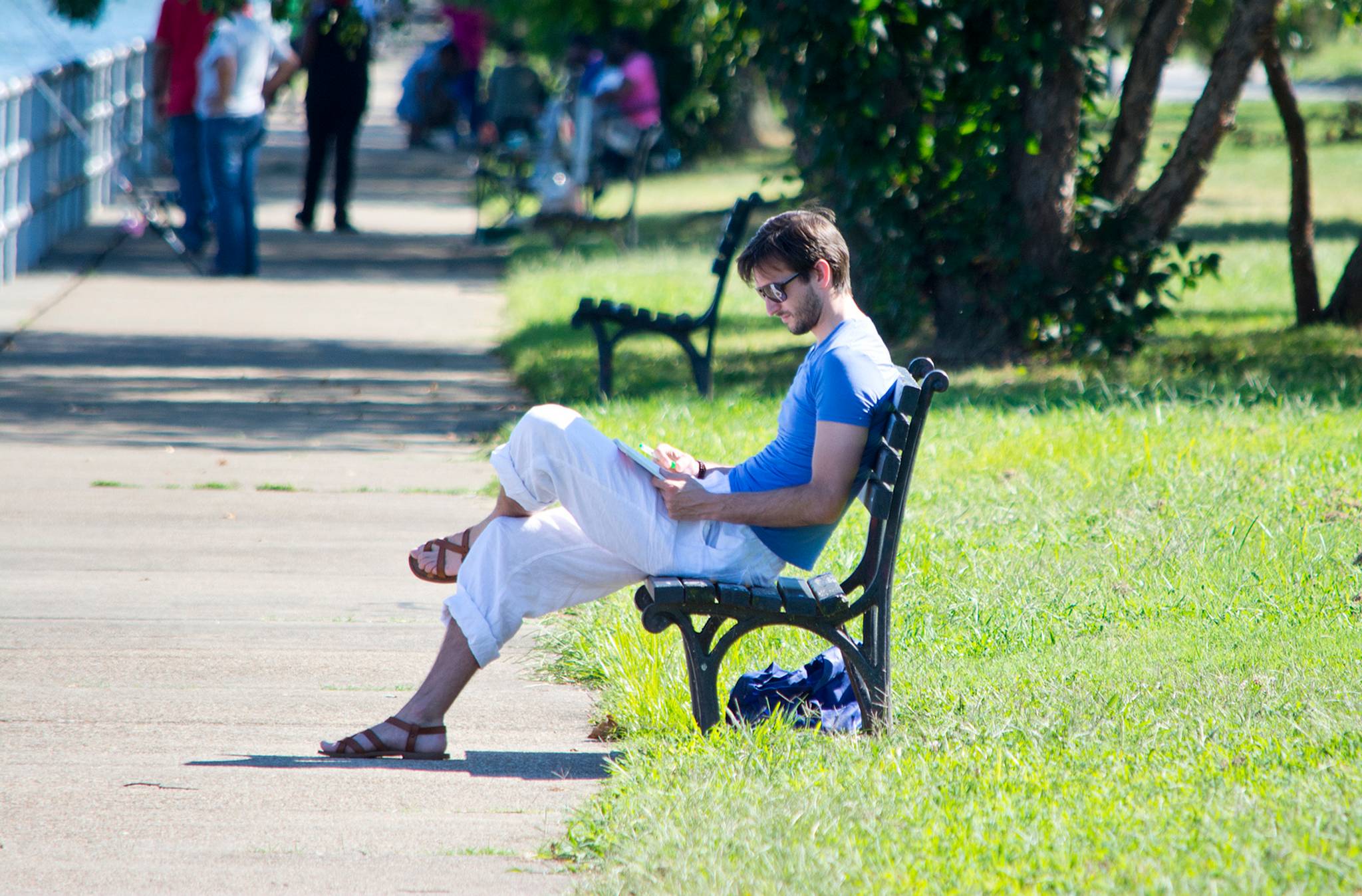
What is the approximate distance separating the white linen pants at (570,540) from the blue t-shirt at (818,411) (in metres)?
0.07

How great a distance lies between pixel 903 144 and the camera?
9.61 metres

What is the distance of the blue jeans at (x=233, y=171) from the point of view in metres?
13.2

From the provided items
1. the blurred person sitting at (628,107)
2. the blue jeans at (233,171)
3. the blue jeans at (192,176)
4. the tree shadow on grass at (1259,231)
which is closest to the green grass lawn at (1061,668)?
the blue jeans at (233,171)

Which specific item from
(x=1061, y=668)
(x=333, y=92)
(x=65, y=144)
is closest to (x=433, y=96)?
(x=333, y=92)

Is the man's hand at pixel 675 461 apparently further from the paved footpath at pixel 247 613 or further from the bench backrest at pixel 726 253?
the bench backrest at pixel 726 253

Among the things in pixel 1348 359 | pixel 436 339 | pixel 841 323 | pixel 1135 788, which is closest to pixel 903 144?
pixel 1348 359

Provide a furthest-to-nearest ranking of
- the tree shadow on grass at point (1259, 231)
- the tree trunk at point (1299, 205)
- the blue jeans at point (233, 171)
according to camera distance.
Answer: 1. the tree shadow on grass at point (1259, 231)
2. the blue jeans at point (233, 171)
3. the tree trunk at point (1299, 205)

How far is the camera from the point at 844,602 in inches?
162

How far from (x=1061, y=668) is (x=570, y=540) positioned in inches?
53.4

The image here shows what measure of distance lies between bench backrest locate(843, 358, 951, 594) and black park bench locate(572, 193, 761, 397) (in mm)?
4451

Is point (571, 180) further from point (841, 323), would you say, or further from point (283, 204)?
point (841, 323)

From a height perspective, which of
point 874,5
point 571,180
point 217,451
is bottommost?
point 217,451

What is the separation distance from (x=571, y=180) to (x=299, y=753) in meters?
12.5

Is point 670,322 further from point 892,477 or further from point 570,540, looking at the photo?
point 892,477
